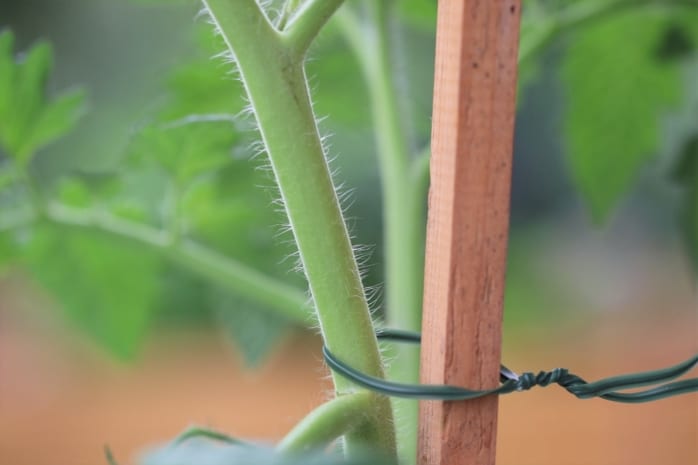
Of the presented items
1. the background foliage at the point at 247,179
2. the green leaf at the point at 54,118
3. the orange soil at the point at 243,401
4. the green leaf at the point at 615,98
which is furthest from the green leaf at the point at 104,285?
the orange soil at the point at 243,401

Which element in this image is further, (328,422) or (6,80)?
(6,80)

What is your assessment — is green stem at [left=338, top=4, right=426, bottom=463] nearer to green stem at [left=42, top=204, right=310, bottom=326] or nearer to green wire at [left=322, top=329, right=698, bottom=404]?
green stem at [left=42, top=204, right=310, bottom=326]

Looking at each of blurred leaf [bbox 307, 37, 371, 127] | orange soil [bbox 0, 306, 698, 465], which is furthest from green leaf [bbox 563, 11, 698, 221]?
orange soil [bbox 0, 306, 698, 465]

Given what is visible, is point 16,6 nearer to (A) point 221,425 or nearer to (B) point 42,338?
(B) point 42,338

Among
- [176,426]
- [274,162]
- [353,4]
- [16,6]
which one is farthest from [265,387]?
[274,162]

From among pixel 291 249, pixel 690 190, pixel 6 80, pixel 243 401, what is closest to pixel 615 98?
pixel 690 190

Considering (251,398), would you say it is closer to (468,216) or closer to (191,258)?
(191,258)

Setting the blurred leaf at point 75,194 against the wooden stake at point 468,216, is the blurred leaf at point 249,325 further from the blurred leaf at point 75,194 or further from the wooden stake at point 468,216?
the wooden stake at point 468,216
